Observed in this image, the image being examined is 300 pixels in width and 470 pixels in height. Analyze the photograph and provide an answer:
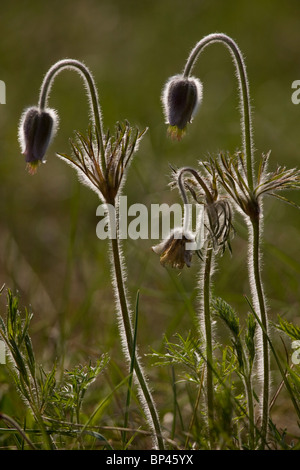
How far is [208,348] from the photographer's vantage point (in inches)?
95.2

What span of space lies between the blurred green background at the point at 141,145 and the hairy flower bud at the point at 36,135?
60 cm

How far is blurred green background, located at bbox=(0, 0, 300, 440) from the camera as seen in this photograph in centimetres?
414

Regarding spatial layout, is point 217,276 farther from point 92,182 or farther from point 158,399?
point 92,182

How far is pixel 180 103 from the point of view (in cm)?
264

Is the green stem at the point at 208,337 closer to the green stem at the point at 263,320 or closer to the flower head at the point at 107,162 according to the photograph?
the green stem at the point at 263,320

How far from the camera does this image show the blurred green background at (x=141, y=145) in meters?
4.14

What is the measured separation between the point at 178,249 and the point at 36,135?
71 centimetres

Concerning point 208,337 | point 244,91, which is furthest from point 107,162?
point 208,337

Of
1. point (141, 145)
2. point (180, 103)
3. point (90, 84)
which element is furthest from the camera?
point (141, 145)

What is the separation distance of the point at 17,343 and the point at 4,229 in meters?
3.34

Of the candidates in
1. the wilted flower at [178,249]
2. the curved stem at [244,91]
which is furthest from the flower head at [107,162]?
the curved stem at [244,91]

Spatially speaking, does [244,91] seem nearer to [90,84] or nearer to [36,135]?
[90,84]

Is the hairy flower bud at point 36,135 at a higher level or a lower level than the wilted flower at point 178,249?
higher

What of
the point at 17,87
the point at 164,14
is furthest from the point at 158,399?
the point at 164,14
